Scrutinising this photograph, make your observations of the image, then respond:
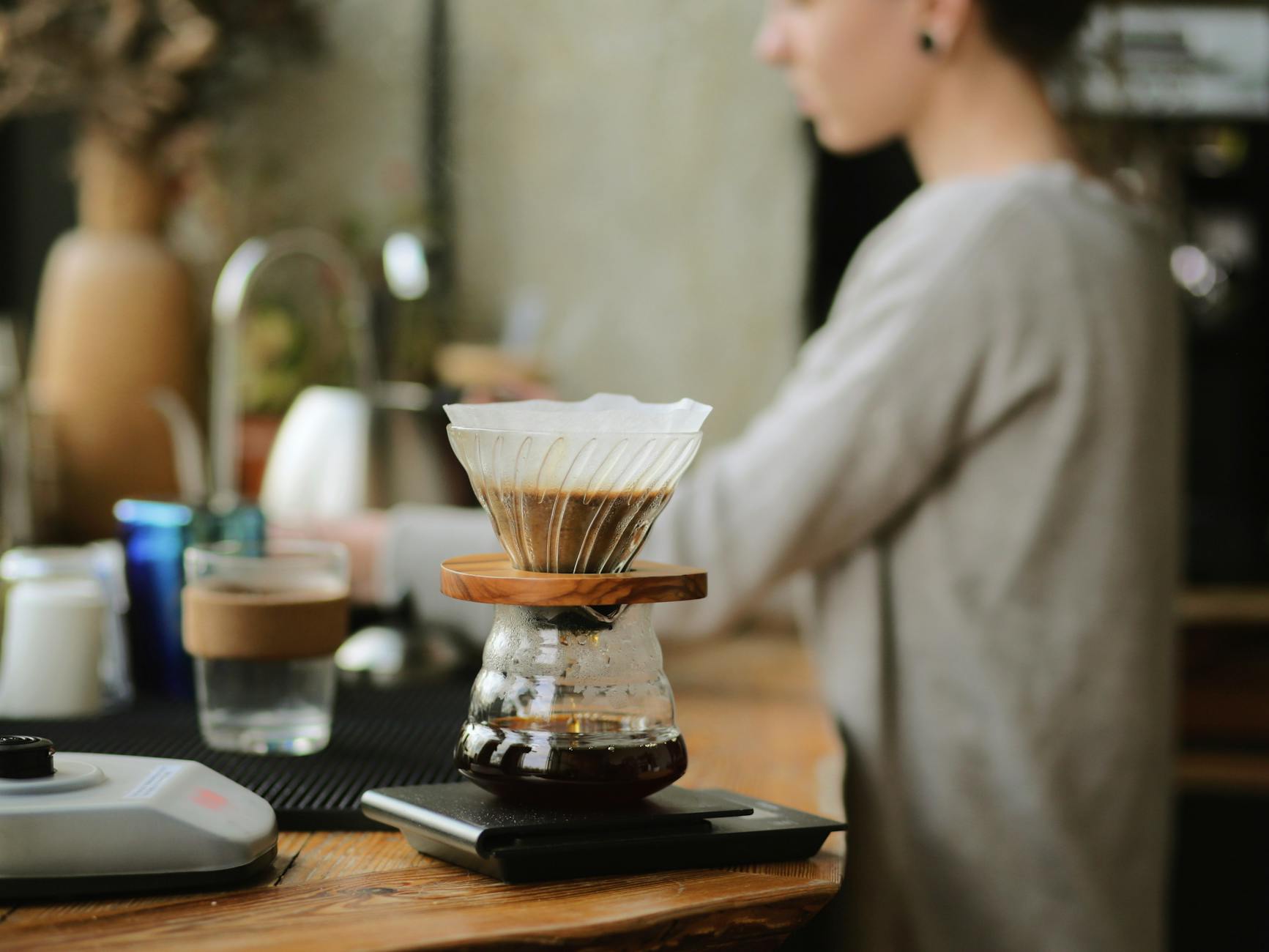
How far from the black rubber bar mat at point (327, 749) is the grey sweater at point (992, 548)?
27 cm

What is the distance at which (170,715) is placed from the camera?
1105 millimetres

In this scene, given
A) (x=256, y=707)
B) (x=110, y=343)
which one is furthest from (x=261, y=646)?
(x=110, y=343)

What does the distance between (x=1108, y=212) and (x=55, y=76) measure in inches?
63.7

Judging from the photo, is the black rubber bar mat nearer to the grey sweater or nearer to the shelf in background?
the grey sweater

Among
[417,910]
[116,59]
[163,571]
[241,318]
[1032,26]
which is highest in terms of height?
[116,59]

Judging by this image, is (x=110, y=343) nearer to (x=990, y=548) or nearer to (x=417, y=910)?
(x=990, y=548)

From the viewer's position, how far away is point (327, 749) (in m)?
0.99

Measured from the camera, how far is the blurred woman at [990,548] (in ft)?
4.23

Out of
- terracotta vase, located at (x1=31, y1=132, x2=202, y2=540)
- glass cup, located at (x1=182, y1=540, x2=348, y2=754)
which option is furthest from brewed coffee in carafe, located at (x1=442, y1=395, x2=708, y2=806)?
terracotta vase, located at (x1=31, y1=132, x2=202, y2=540)

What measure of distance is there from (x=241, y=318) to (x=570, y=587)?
1.18 metres

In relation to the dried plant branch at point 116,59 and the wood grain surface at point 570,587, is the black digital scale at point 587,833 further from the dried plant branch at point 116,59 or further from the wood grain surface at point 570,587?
the dried plant branch at point 116,59

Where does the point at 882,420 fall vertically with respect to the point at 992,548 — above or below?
above

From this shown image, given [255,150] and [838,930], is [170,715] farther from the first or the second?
[255,150]

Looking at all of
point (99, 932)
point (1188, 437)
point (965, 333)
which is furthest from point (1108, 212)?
point (1188, 437)
